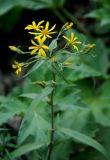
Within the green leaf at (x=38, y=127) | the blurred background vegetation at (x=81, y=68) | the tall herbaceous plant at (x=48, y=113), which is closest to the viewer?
the tall herbaceous plant at (x=48, y=113)

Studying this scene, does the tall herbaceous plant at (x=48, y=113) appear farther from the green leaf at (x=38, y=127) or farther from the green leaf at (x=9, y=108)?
the green leaf at (x=9, y=108)

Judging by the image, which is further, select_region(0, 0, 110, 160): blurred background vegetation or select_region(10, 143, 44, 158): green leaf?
select_region(0, 0, 110, 160): blurred background vegetation

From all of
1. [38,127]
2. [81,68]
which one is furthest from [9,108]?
[81,68]

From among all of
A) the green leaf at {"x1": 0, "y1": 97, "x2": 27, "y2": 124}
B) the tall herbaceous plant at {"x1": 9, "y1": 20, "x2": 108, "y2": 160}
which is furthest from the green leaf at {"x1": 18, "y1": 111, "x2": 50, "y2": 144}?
the green leaf at {"x1": 0, "y1": 97, "x2": 27, "y2": 124}

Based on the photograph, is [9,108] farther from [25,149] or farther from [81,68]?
[81,68]

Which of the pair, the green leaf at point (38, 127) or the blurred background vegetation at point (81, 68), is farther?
the blurred background vegetation at point (81, 68)

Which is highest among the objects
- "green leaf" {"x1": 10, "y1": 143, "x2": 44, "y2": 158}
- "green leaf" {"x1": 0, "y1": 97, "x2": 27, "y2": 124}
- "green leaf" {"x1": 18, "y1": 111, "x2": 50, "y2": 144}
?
"green leaf" {"x1": 0, "y1": 97, "x2": 27, "y2": 124}

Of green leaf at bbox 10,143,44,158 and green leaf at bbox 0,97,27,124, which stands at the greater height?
green leaf at bbox 0,97,27,124

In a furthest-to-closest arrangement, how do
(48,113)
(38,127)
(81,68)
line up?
1. (48,113)
2. (38,127)
3. (81,68)

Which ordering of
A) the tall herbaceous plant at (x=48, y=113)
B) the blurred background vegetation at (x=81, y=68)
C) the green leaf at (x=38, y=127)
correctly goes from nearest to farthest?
1. the tall herbaceous plant at (x=48, y=113)
2. the green leaf at (x=38, y=127)
3. the blurred background vegetation at (x=81, y=68)

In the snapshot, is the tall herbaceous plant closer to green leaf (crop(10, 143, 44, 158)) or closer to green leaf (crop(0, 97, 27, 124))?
green leaf (crop(10, 143, 44, 158))

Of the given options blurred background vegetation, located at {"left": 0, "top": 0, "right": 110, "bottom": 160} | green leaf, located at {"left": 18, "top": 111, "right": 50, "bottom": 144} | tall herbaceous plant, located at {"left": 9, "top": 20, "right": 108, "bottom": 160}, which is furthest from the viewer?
blurred background vegetation, located at {"left": 0, "top": 0, "right": 110, "bottom": 160}

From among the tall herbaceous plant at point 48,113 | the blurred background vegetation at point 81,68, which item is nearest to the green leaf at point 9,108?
the blurred background vegetation at point 81,68
